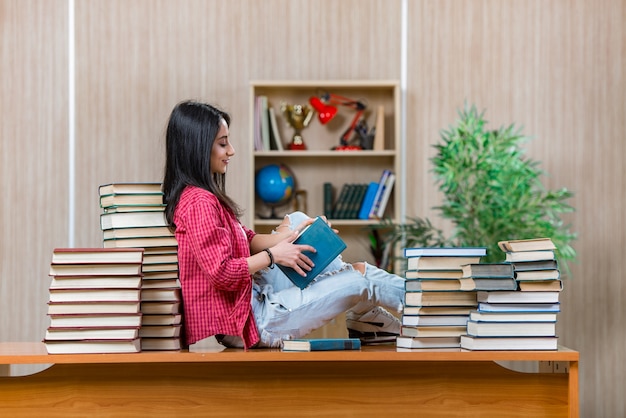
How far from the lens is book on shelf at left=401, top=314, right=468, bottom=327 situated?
246 cm

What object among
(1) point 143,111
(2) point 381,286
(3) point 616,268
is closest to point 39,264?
(1) point 143,111

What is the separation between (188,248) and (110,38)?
2986mm

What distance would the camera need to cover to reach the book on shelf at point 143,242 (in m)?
2.57

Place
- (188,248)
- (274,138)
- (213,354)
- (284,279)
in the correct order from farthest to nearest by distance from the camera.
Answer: (274,138)
(284,279)
(188,248)
(213,354)

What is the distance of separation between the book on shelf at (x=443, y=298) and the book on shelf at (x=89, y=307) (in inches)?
31.7

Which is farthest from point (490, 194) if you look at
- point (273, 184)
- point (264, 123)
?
point (264, 123)

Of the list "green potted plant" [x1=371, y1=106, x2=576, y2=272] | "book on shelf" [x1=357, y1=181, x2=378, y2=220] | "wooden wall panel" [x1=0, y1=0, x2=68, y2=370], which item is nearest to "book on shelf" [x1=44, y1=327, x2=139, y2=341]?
"green potted plant" [x1=371, y1=106, x2=576, y2=272]

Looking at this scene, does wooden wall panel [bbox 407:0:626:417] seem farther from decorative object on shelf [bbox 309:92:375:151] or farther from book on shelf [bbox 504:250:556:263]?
book on shelf [bbox 504:250:556:263]

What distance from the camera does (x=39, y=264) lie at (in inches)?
202

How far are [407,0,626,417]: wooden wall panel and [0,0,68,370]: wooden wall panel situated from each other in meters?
2.11

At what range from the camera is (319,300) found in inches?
101

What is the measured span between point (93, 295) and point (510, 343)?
46.2 inches

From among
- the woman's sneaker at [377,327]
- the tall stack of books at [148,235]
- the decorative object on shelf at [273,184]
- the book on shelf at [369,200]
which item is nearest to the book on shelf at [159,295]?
the tall stack of books at [148,235]

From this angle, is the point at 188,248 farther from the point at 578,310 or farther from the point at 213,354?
the point at 578,310
